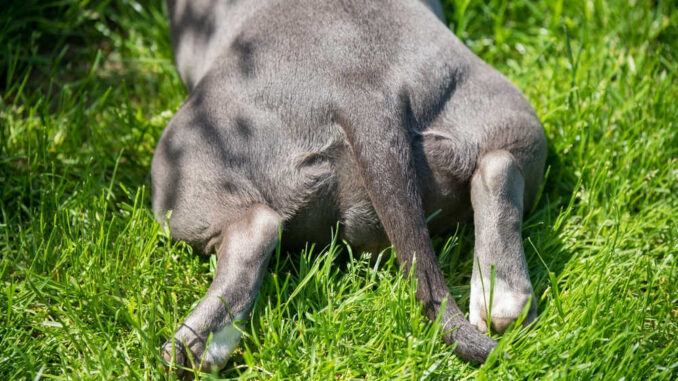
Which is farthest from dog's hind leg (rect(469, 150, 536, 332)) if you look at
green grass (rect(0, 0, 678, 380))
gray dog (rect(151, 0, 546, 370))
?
green grass (rect(0, 0, 678, 380))

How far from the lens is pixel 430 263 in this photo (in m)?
2.63

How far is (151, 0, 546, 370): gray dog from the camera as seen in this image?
264 cm

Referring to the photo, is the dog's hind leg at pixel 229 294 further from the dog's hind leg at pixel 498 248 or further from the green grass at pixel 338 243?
the dog's hind leg at pixel 498 248

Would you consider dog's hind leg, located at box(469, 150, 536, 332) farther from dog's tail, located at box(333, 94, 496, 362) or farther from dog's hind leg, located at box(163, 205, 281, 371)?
dog's hind leg, located at box(163, 205, 281, 371)

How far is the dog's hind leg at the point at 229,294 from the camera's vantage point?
8.28 ft

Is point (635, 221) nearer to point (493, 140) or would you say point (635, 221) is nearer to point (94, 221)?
point (493, 140)

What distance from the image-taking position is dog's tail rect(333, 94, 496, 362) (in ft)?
8.55

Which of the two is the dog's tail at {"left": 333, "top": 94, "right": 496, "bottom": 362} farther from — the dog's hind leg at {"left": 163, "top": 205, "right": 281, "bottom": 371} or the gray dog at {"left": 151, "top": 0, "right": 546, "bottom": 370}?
the dog's hind leg at {"left": 163, "top": 205, "right": 281, "bottom": 371}

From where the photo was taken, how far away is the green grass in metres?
2.57

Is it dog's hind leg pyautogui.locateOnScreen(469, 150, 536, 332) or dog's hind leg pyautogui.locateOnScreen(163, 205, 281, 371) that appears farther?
dog's hind leg pyautogui.locateOnScreen(469, 150, 536, 332)

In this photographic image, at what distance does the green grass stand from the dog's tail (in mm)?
92

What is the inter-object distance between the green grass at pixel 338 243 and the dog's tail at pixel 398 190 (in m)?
0.09

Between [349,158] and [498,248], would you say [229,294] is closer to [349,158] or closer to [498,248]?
[349,158]

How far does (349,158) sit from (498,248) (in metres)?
0.67
